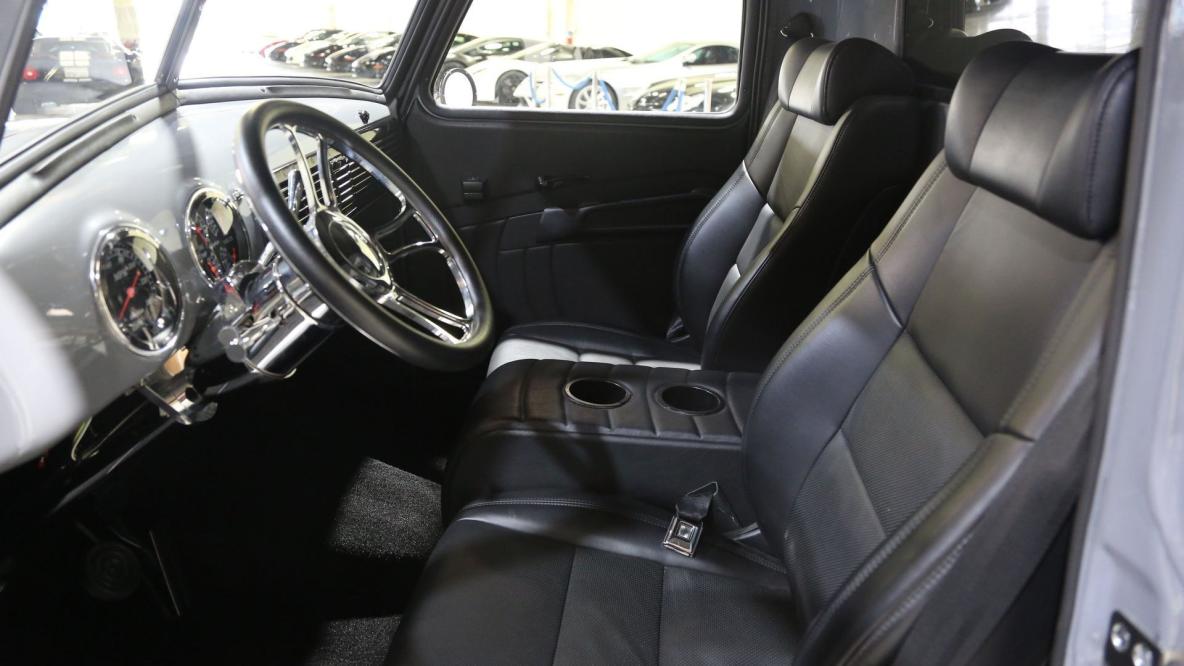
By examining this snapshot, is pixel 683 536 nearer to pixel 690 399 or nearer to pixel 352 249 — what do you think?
pixel 690 399

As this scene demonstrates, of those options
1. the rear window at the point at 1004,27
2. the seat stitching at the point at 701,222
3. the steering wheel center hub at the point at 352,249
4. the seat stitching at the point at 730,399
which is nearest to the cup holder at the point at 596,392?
the seat stitching at the point at 730,399

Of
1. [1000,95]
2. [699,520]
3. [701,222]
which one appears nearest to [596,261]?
[701,222]

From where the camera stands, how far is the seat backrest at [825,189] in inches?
66.7

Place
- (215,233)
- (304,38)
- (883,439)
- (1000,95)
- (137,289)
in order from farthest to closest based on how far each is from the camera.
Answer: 1. (304,38)
2. (215,233)
3. (137,289)
4. (883,439)
5. (1000,95)

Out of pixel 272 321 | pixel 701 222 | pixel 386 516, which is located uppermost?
pixel 272 321

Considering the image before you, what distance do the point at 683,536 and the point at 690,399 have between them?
37 cm

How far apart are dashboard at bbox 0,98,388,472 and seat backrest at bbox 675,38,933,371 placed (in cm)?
88

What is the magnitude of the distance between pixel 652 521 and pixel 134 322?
0.75m

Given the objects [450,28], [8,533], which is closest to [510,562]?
[8,533]

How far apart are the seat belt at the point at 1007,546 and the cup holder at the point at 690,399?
2.61ft

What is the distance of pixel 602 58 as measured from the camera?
2.64 m

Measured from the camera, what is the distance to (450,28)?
2.47 metres

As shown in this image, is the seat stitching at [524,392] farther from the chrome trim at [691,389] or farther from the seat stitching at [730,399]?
the seat stitching at [730,399]

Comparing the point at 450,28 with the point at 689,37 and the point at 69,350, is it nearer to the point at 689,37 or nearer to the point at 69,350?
the point at 689,37
